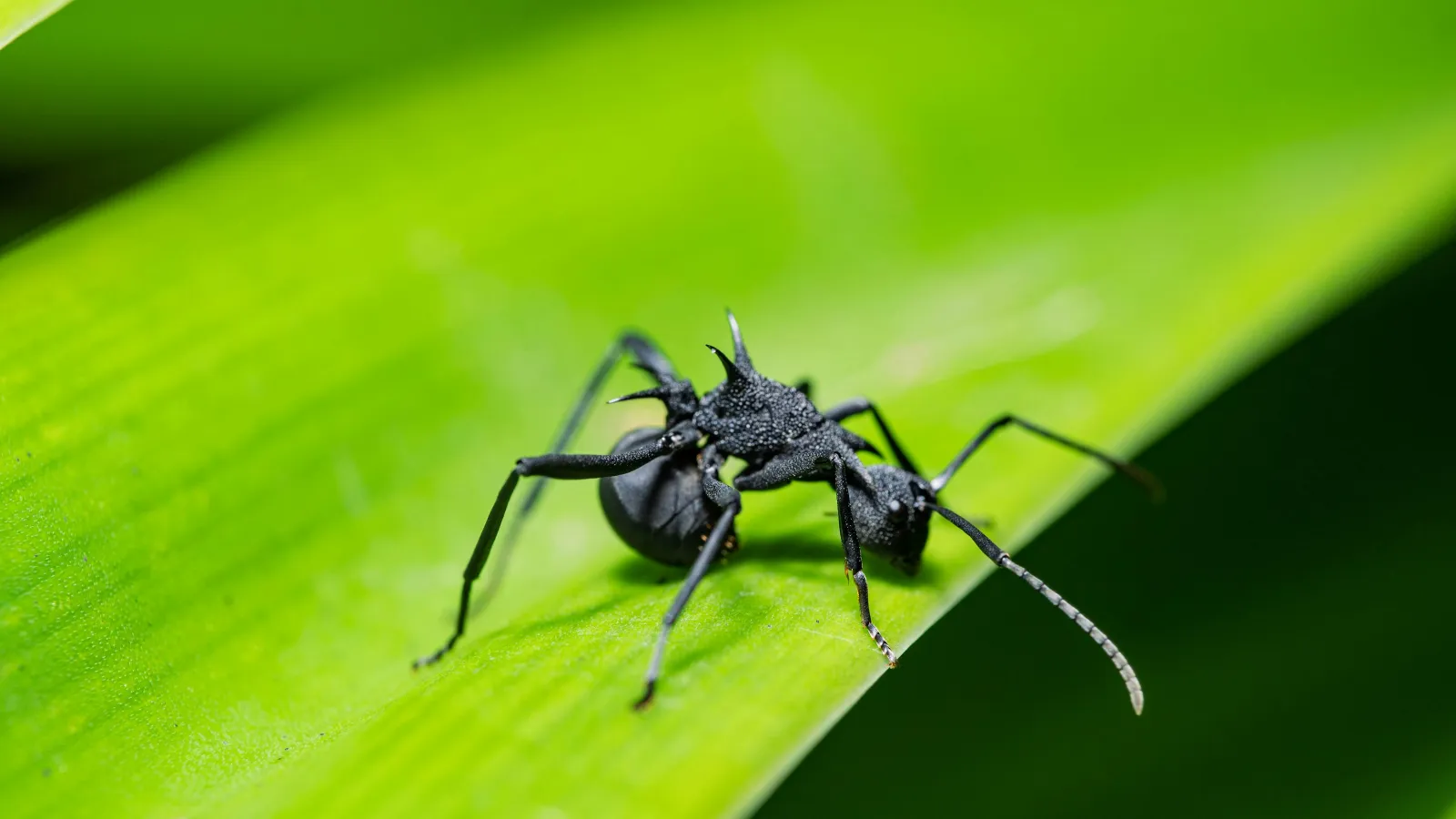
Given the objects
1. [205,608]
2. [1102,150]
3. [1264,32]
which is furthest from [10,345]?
[1264,32]

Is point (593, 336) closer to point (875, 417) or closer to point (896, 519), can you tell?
point (875, 417)

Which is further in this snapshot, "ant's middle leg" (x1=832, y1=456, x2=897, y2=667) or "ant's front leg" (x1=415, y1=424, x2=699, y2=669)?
"ant's front leg" (x1=415, y1=424, x2=699, y2=669)

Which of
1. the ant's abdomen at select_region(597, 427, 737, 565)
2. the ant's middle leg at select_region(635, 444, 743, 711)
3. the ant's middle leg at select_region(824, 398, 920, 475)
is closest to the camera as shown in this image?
the ant's middle leg at select_region(635, 444, 743, 711)

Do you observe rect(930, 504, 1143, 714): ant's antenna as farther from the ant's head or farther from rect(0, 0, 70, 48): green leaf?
rect(0, 0, 70, 48): green leaf

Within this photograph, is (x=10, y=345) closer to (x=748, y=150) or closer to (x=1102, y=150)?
(x=748, y=150)

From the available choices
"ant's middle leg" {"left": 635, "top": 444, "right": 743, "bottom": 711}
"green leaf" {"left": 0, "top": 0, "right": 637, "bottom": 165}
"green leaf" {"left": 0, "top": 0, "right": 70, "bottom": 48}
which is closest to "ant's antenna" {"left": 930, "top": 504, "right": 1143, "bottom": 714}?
"ant's middle leg" {"left": 635, "top": 444, "right": 743, "bottom": 711}

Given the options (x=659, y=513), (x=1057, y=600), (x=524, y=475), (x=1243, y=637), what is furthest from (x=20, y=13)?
(x=1243, y=637)

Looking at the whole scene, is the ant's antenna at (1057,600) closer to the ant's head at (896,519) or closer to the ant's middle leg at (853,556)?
the ant's head at (896,519)
